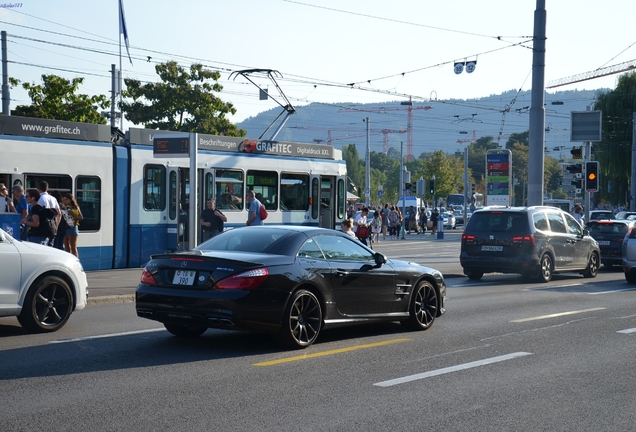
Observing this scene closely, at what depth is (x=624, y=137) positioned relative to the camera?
5528 cm

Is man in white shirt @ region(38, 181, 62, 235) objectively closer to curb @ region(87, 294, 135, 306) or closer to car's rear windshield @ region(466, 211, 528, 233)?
curb @ region(87, 294, 135, 306)

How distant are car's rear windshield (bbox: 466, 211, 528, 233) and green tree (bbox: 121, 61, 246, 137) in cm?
3184

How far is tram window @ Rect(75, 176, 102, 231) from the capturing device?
1953 cm

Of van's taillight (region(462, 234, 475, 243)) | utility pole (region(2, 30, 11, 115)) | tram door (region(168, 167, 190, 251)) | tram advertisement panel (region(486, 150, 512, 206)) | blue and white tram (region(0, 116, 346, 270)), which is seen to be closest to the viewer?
blue and white tram (region(0, 116, 346, 270))

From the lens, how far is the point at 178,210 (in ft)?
Answer: 70.8

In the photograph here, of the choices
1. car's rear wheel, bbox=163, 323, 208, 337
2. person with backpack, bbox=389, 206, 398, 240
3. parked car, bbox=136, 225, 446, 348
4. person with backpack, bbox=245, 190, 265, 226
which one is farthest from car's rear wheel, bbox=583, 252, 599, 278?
person with backpack, bbox=389, 206, 398, 240

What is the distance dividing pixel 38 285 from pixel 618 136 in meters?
50.4

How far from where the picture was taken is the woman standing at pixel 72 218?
59.6 ft

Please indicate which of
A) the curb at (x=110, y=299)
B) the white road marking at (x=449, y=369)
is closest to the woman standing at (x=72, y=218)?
the curb at (x=110, y=299)

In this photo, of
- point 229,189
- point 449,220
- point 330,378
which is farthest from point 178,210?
point 449,220

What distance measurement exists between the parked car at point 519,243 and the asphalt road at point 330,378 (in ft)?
23.5

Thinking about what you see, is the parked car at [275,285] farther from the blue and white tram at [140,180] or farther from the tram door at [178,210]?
the tram door at [178,210]

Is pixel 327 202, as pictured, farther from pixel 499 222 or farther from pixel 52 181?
pixel 52 181

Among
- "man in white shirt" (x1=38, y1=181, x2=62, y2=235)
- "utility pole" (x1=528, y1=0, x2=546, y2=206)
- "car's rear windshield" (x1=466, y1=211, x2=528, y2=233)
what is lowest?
"car's rear windshield" (x1=466, y1=211, x2=528, y2=233)
